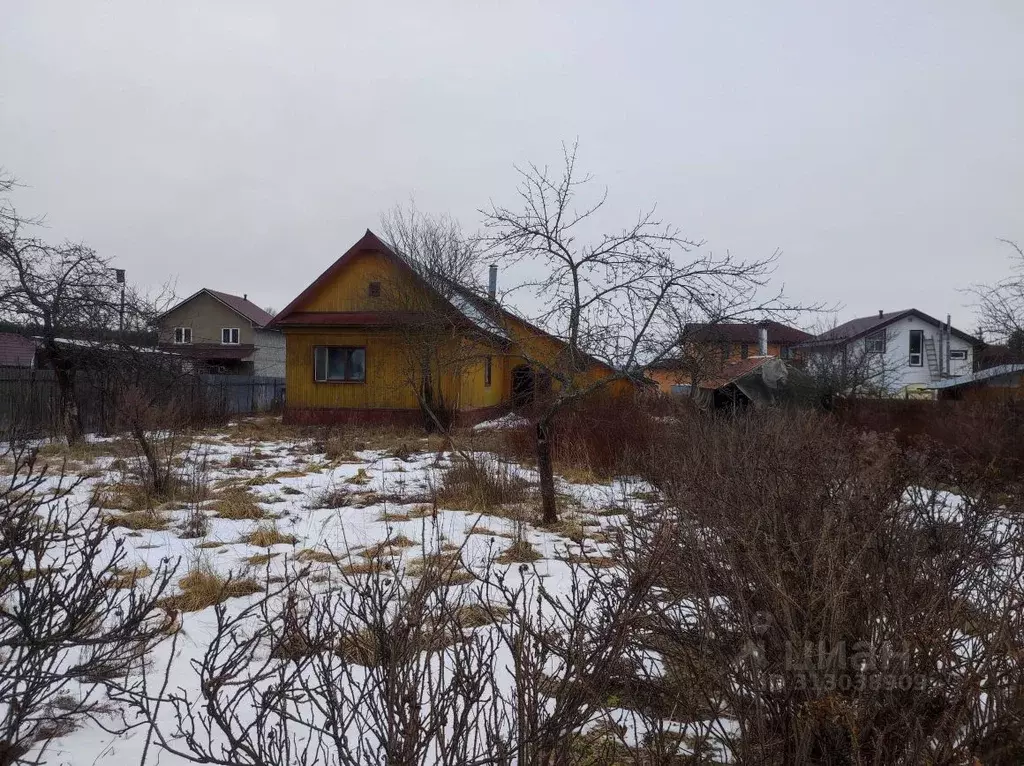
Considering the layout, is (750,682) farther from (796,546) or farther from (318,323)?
(318,323)

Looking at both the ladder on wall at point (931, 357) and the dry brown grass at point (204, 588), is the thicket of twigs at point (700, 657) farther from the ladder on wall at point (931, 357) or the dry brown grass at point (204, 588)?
the ladder on wall at point (931, 357)

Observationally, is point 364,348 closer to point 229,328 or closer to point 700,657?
point 700,657

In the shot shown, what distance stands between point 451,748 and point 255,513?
6.53 meters

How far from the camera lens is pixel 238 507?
779 centimetres

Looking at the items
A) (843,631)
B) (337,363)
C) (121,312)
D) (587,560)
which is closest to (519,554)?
(587,560)

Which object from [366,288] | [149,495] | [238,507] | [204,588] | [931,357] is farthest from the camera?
[931,357]

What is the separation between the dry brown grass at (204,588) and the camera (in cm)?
483

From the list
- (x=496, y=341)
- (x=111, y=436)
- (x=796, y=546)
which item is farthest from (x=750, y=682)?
(x=111, y=436)

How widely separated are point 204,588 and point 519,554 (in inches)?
96.2

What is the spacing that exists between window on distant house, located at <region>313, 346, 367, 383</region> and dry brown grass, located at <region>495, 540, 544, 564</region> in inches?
601

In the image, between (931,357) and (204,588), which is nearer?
(204,588)

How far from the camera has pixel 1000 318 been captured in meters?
16.5

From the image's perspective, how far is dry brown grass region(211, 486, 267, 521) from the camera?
7.66 metres

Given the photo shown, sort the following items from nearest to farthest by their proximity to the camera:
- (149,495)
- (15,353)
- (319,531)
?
(319,531)
(149,495)
(15,353)
